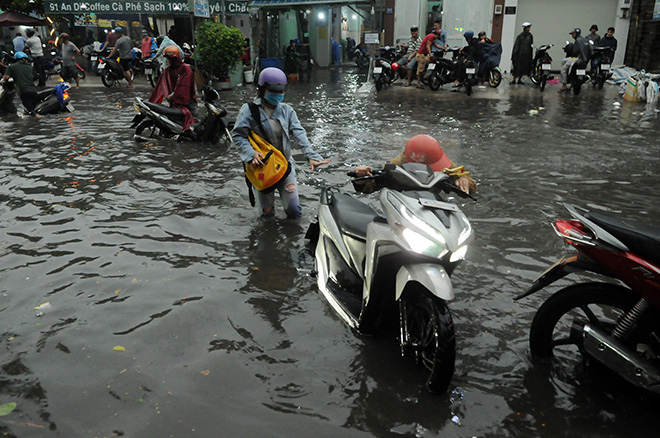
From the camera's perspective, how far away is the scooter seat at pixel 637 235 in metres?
2.54

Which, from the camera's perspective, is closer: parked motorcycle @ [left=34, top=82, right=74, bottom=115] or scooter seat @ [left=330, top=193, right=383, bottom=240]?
scooter seat @ [left=330, top=193, right=383, bottom=240]

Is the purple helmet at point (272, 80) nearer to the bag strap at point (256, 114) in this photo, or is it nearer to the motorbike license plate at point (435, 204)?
the bag strap at point (256, 114)

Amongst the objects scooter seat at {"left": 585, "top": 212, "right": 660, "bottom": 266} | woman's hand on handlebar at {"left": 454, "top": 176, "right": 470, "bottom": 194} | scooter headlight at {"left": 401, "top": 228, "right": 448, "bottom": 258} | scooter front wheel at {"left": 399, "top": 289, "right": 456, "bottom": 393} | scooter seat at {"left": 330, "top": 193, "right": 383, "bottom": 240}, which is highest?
woman's hand on handlebar at {"left": 454, "top": 176, "right": 470, "bottom": 194}

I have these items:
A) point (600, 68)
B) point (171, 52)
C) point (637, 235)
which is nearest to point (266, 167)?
point (637, 235)

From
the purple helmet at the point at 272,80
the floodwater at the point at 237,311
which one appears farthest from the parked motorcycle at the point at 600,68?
the purple helmet at the point at 272,80

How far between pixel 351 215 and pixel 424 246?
108 centimetres

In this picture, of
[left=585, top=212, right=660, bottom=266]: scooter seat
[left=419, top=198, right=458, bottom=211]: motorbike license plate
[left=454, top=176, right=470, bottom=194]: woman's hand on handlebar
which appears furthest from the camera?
[left=454, top=176, right=470, bottom=194]: woman's hand on handlebar

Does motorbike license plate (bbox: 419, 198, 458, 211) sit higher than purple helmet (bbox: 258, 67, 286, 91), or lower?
lower

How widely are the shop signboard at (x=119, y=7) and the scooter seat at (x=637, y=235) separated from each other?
18.4m

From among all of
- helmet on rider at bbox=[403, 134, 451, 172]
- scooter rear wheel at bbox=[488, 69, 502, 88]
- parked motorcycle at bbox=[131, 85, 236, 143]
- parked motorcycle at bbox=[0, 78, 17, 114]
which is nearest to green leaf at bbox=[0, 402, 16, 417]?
helmet on rider at bbox=[403, 134, 451, 172]

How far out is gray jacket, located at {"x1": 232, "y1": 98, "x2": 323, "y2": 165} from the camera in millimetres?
5062

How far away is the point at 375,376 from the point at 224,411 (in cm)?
87

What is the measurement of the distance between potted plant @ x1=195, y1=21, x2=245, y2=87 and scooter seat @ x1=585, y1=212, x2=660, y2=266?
1535 cm

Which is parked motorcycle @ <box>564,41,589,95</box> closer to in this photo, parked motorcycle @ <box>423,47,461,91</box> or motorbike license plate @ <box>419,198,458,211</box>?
parked motorcycle @ <box>423,47,461,91</box>
